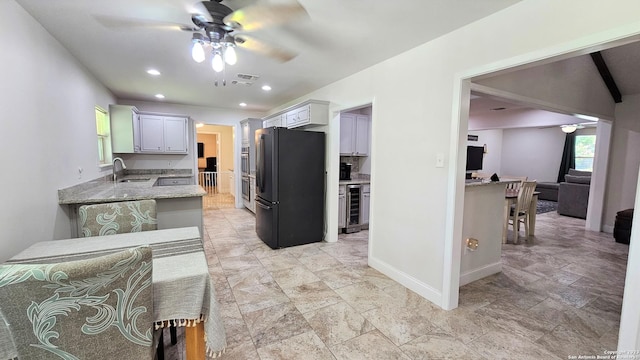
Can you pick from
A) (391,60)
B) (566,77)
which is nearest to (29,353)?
(391,60)

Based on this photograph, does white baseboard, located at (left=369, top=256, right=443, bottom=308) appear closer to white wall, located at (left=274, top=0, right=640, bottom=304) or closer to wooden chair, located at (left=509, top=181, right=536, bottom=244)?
white wall, located at (left=274, top=0, right=640, bottom=304)

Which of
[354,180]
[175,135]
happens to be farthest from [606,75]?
[175,135]

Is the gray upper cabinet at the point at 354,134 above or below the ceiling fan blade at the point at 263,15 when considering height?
below

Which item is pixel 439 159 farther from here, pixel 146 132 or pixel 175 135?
pixel 146 132

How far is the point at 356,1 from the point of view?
1862 mm

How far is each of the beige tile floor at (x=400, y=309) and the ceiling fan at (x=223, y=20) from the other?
217cm

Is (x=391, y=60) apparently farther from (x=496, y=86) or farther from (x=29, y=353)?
(x=29, y=353)

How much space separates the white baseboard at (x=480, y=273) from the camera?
114 inches

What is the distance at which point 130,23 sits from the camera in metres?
2.17

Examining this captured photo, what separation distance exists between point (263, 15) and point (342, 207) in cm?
327

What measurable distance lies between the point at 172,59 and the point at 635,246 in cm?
414

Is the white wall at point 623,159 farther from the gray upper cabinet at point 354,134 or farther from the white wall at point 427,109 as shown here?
the white wall at point 427,109

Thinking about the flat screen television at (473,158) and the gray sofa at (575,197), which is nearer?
the flat screen television at (473,158)

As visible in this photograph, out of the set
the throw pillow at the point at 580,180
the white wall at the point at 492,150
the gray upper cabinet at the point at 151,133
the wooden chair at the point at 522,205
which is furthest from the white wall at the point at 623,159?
the gray upper cabinet at the point at 151,133
